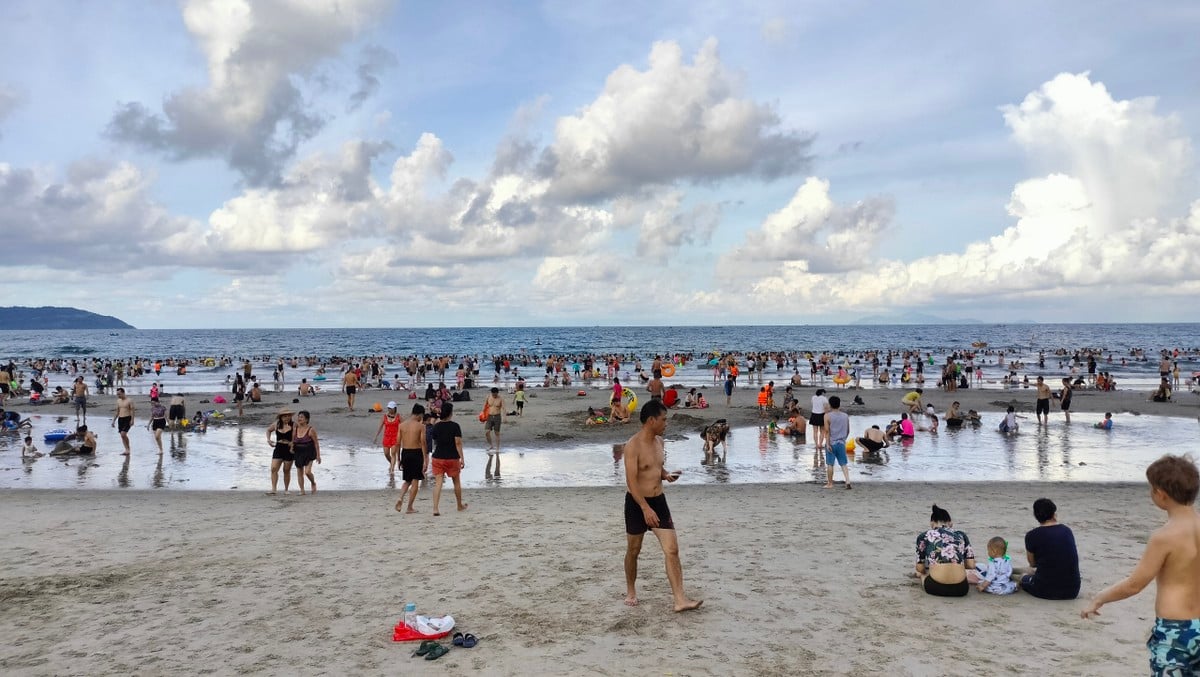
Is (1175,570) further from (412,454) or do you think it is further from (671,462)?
(671,462)

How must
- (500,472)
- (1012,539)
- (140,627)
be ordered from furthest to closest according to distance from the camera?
(500,472) → (1012,539) → (140,627)

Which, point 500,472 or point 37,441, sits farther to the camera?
point 37,441

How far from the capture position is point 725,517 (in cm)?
1109

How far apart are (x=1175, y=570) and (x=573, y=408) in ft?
79.5

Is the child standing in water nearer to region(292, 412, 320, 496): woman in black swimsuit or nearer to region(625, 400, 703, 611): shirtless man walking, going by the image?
region(625, 400, 703, 611): shirtless man walking

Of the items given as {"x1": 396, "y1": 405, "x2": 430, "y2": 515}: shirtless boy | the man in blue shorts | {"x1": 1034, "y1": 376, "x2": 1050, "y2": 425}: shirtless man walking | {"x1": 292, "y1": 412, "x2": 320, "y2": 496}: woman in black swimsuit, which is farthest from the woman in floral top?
{"x1": 1034, "y1": 376, "x2": 1050, "y2": 425}: shirtless man walking

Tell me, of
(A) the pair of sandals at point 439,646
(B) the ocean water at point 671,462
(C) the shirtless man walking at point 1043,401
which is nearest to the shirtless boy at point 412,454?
(B) the ocean water at point 671,462

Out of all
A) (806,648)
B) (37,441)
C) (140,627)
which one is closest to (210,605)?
(140,627)

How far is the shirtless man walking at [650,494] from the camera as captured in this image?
21.8 ft

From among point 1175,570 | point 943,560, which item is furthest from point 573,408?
point 1175,570

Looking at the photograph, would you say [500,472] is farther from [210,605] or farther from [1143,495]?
[1143,495]

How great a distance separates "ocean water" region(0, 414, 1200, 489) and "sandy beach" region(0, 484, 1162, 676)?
275 centimetres

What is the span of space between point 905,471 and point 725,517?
6778 millimetres

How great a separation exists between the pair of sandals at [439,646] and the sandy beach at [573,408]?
13844 millimetres
